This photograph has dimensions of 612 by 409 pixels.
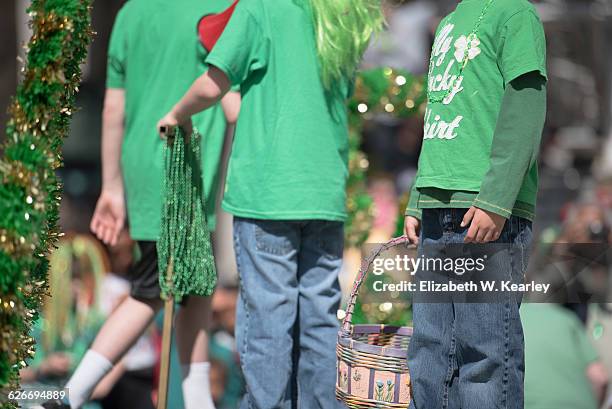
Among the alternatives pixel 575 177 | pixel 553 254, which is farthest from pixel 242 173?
pixel 575 177

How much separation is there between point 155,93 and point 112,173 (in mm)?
344

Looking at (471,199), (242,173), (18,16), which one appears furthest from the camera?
(18,16)

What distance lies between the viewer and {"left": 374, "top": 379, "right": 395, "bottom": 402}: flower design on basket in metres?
2.73

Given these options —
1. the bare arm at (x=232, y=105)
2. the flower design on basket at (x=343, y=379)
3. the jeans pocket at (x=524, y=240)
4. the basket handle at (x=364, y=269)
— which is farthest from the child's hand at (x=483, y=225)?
the bare arm at (x=232, y=105)

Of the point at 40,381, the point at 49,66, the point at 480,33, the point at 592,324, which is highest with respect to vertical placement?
the point at 480,33

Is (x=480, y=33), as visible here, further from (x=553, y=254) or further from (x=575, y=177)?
(x=575, y=177)

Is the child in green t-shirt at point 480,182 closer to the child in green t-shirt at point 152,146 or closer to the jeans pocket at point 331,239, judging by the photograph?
the jeans pocket at point 331,239

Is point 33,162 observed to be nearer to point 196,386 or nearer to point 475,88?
point 475,88

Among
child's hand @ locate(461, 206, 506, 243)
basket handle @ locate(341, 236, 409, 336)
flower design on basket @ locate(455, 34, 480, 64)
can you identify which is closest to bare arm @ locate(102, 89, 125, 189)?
basket handle @ locate(341, 236, 409, 336)

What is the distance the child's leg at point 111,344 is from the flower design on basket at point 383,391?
1.11 meters

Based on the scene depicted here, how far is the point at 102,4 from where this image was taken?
8492 mm

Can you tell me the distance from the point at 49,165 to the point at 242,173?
700 mm

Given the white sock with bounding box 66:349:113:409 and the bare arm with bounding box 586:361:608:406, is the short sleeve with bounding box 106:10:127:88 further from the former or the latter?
the bare arm with bounding box 586:361:608:406

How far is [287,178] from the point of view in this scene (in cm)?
298
